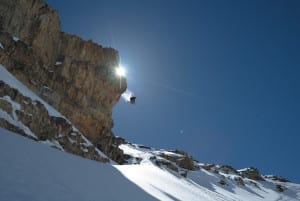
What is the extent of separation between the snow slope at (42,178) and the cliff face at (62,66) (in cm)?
3681

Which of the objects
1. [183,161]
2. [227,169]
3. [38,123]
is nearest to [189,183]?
[38,123]

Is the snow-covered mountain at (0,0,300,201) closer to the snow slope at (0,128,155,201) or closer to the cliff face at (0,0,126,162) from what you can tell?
the snow slope at (0,128,155,201)

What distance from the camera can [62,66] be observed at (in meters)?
58.3

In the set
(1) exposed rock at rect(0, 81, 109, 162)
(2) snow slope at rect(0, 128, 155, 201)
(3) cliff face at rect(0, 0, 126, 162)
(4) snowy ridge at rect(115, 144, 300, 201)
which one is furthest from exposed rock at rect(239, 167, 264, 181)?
(2) snow slope at rect(0, 128, 155, 201)

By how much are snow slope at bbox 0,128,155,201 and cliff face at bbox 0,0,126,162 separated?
121 ft

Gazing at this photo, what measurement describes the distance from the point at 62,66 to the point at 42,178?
2142 inches

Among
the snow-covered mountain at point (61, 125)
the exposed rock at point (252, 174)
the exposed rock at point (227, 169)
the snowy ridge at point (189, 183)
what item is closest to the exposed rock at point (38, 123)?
the snow-covered mountain at point (61, 125)

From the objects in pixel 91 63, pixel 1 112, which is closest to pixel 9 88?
pixel 1 112

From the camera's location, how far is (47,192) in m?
6.17

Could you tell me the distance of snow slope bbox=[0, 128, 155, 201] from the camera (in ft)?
18.9

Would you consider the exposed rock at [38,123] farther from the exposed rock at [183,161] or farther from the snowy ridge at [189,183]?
the exposed rock at [183,161]

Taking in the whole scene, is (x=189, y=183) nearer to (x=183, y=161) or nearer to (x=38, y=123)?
(x=38, y=123)

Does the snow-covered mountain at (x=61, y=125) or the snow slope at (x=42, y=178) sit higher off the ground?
the snow-covered mountain at (x=61, y=125)

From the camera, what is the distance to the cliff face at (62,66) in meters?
46.7
